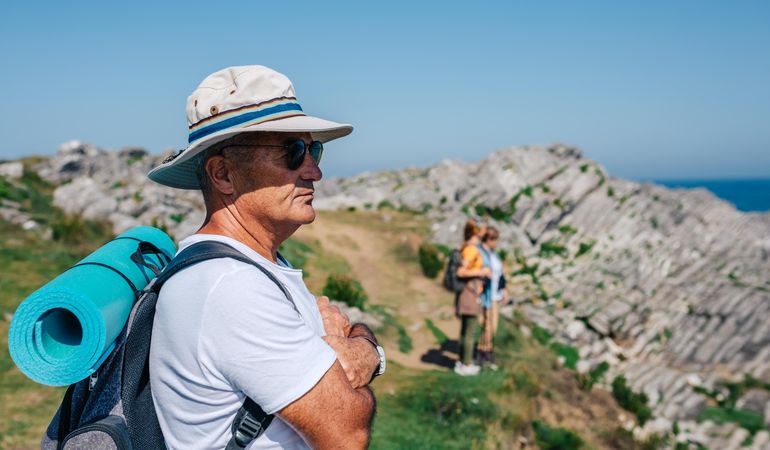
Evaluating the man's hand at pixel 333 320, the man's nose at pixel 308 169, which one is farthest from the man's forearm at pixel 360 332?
the man's nose at pixel 308 169

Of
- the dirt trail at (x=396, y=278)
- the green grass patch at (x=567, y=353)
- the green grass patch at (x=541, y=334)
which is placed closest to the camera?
the dirt trail at (x=396, y=278)

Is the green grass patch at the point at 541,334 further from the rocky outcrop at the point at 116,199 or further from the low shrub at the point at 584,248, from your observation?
the rocky outcrop at the point at 116,199

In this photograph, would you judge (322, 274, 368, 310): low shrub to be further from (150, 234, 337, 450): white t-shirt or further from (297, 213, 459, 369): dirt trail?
(150, 234, 337, 450): white t-shirt

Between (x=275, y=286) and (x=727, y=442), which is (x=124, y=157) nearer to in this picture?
(x=727, y=442)

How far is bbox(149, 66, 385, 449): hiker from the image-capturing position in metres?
1.66

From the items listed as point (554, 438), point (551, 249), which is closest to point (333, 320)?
point (554, 438)

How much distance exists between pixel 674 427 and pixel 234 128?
50.9 feet

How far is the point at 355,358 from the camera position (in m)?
2.15

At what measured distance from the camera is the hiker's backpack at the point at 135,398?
5.77 feet

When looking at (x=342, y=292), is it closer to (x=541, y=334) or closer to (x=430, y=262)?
(x=430, y=262)

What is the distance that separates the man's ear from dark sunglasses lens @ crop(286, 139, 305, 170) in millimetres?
232

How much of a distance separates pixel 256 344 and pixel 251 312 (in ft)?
0.32

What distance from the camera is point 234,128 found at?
76.7 inches

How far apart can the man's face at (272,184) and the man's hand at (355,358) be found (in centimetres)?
52
